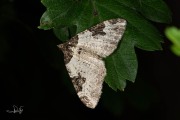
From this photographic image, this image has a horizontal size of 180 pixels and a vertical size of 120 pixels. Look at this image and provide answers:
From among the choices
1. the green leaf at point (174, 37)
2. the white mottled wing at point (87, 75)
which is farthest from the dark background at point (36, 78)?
the green leaf at point (174, 37)

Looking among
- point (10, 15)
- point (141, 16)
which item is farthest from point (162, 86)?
point (141, 16)

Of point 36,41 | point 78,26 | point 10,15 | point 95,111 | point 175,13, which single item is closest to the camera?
point 78,26

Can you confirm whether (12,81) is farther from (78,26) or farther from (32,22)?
(78,26)

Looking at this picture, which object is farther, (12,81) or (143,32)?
(12,81)

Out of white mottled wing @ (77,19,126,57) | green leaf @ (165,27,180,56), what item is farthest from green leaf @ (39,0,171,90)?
green leaf @ (165,27,180,56)

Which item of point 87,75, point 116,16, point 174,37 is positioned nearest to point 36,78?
point 87,75

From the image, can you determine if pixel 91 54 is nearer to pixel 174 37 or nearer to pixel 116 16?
pixel 116 16

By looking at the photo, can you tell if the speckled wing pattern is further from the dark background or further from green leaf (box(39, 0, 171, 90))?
the dark background
